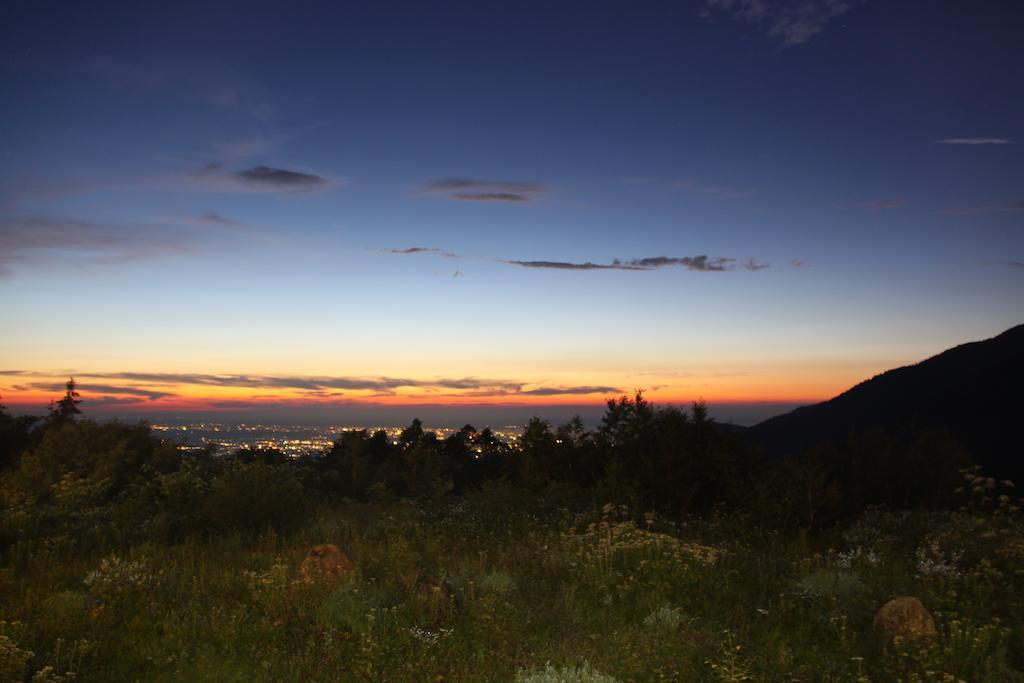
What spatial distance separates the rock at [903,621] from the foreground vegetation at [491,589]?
0.39ft

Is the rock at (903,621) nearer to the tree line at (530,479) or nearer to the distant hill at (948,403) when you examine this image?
the tree line at (530,479)

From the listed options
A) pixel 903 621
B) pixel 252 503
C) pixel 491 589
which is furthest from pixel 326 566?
pixel 903 621

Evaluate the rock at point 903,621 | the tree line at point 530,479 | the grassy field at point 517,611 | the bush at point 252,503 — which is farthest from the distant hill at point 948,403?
the rock at point 903,621

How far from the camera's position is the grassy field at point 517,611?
22.2 ft

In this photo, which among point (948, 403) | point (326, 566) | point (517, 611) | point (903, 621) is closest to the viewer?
point (903, 621)

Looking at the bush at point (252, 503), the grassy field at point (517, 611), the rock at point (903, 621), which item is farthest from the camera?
the bush at point (252, 503)

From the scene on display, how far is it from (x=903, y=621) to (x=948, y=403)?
109937 millimetres

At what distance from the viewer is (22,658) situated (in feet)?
21.0

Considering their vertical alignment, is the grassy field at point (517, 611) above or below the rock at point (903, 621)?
below

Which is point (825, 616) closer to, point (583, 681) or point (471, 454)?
point (583, 681)

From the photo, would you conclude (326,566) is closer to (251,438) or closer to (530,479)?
(530,479)

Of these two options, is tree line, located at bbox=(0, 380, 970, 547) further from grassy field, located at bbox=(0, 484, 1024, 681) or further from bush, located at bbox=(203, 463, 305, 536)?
grassy field, located at bbox=(0, 484, 1024, 681)

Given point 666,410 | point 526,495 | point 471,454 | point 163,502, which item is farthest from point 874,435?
point 163,502

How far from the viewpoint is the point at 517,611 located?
8.12m
